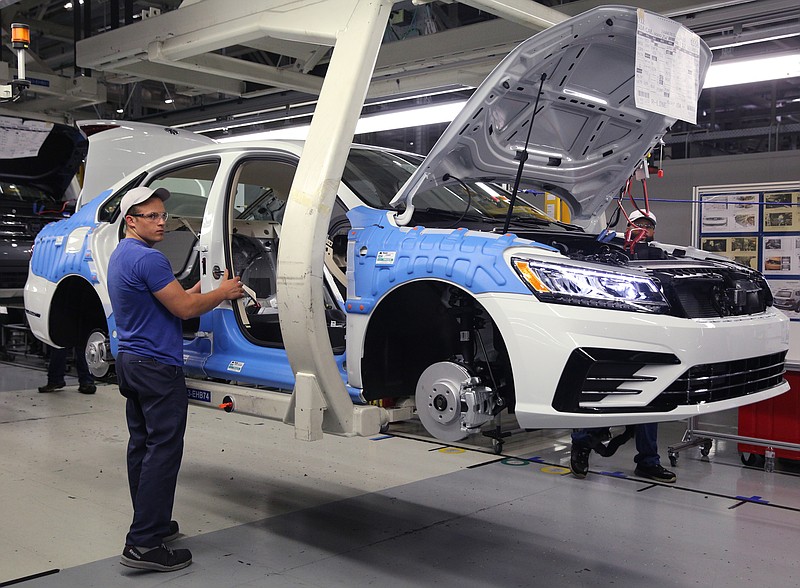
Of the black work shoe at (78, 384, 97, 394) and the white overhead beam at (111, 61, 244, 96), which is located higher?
the white overhead beam at (111, 61, 244, 96)

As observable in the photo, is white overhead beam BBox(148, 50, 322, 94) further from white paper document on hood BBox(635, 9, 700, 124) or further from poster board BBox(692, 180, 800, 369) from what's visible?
poster board BBox(692, 180, 800, 369)

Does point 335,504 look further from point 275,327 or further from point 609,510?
point 609,510

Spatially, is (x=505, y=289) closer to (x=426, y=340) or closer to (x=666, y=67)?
(x=426, y=340)

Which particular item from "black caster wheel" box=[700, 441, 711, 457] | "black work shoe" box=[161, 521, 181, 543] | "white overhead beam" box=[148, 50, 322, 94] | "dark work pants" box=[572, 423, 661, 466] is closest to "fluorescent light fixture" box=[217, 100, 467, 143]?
"white overhead beam" box=[148, 50, 322, 94]

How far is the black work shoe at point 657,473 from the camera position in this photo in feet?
16.7

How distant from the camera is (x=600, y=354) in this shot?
265cm

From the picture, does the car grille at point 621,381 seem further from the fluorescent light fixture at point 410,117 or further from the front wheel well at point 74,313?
the fluorescent light fixture at point 410,117

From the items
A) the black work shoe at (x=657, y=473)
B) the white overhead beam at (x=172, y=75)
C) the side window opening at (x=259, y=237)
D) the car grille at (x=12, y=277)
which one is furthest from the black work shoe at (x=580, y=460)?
the car grille at (x=12, y=277)

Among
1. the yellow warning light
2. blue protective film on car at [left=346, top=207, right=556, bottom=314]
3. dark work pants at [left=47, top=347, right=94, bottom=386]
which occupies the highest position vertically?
the yellow warning light

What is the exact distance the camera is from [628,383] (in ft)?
8.91

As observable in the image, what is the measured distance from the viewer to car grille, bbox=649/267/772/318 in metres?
2.85

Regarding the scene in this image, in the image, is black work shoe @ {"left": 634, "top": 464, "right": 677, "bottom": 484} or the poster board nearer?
black work shoe @ {"left": 634, "top": 464, "right": 677, "bottom": 484}

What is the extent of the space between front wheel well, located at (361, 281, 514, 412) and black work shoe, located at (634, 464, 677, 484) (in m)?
2.30

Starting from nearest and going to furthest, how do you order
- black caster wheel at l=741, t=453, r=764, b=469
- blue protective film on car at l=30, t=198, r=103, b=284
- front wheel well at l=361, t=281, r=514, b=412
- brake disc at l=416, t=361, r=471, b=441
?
brake disc at l=416, t=361, r=471, b=441
front wheel well at l=361, t=281, r=514, b=412
blue protective film on car at l=30, t=198, r=103, b=284
black caster wheel at l=741, t=453, r=764, b=469
